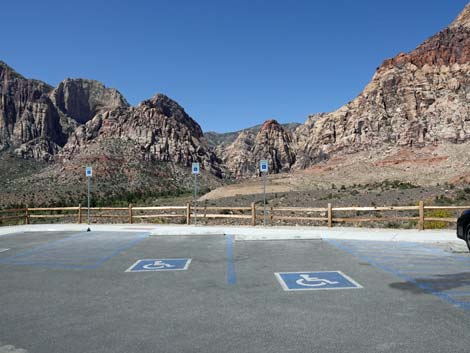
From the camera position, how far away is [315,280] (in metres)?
8.85

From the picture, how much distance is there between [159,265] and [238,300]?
395 centimetres

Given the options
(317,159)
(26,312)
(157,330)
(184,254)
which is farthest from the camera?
(317,159)

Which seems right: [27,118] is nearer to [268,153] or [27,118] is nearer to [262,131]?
[262,131]

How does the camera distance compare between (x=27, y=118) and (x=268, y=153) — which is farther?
(x=268, y=153)

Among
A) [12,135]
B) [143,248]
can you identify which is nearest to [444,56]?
[143,248]

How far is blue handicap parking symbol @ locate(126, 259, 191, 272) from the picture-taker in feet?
34.2

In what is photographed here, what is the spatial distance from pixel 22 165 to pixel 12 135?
136ft

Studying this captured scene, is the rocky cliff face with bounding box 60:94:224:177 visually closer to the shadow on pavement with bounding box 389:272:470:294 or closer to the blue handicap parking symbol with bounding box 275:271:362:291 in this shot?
the blue handicap parking symbol with bounding box 275:271:362:291

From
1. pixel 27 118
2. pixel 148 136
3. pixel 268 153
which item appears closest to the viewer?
pixel 148 136

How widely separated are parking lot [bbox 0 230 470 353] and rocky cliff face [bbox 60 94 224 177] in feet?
358

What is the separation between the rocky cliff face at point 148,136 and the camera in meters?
126

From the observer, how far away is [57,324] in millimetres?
6234

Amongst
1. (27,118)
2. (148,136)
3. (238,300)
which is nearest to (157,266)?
(238,300)

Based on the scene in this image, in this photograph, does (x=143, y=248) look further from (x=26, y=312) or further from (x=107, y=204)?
(x=107, y=204)
